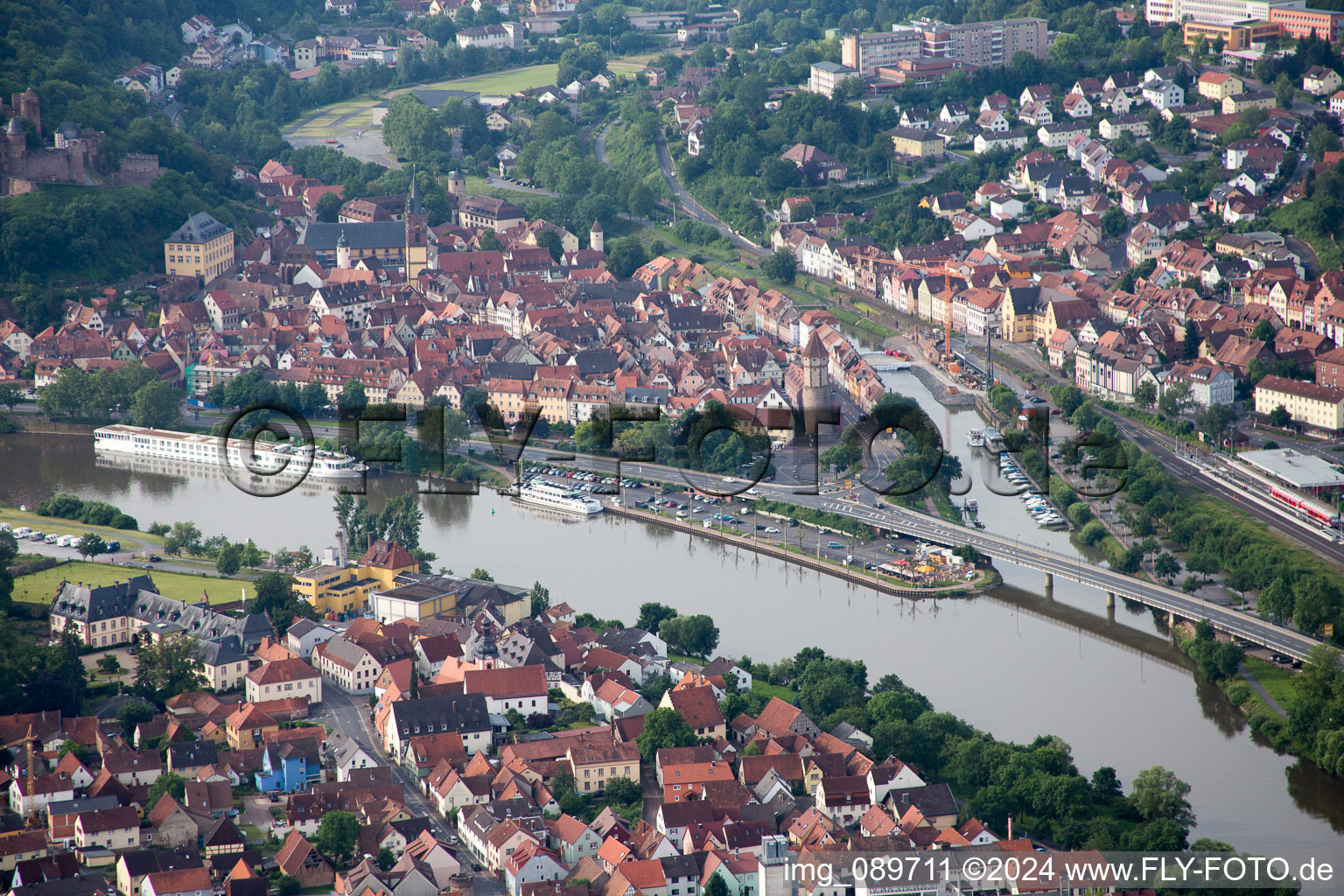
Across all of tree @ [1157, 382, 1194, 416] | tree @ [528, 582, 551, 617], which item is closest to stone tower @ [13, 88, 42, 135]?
tree @ [528, 582, 551, 617]

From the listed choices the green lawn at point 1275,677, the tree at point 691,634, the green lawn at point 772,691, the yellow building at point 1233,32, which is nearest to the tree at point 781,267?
the yellow building at point 1233,32

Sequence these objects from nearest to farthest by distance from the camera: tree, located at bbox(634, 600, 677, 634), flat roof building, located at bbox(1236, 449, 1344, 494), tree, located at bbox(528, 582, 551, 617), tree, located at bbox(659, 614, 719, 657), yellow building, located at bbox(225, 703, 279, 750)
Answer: yellow building, located at bbox(225, 703, 279, 750) < tree, located at bbox(659, 614, 719, 657) < tree, located at bbox(634, 600, 677, 634) < tree, located at bbox(528, 582, 551, 617) < flat roof building, located at bbox(1236, 449, 1344, 494)

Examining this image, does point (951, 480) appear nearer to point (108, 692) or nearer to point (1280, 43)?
point (108, 692)

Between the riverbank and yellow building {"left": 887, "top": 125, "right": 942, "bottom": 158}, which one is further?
yellow building {"left": 887, "top": 125, "right": 942, "bottom": 158}

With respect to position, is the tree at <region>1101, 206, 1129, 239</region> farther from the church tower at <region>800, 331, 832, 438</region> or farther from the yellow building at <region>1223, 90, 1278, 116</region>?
the church tower at <region>800, 331, 832, 438</region>

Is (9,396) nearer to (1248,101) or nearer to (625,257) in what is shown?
(625,257)

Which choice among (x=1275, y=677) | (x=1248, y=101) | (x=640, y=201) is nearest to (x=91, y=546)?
(x=1275, y=677)
